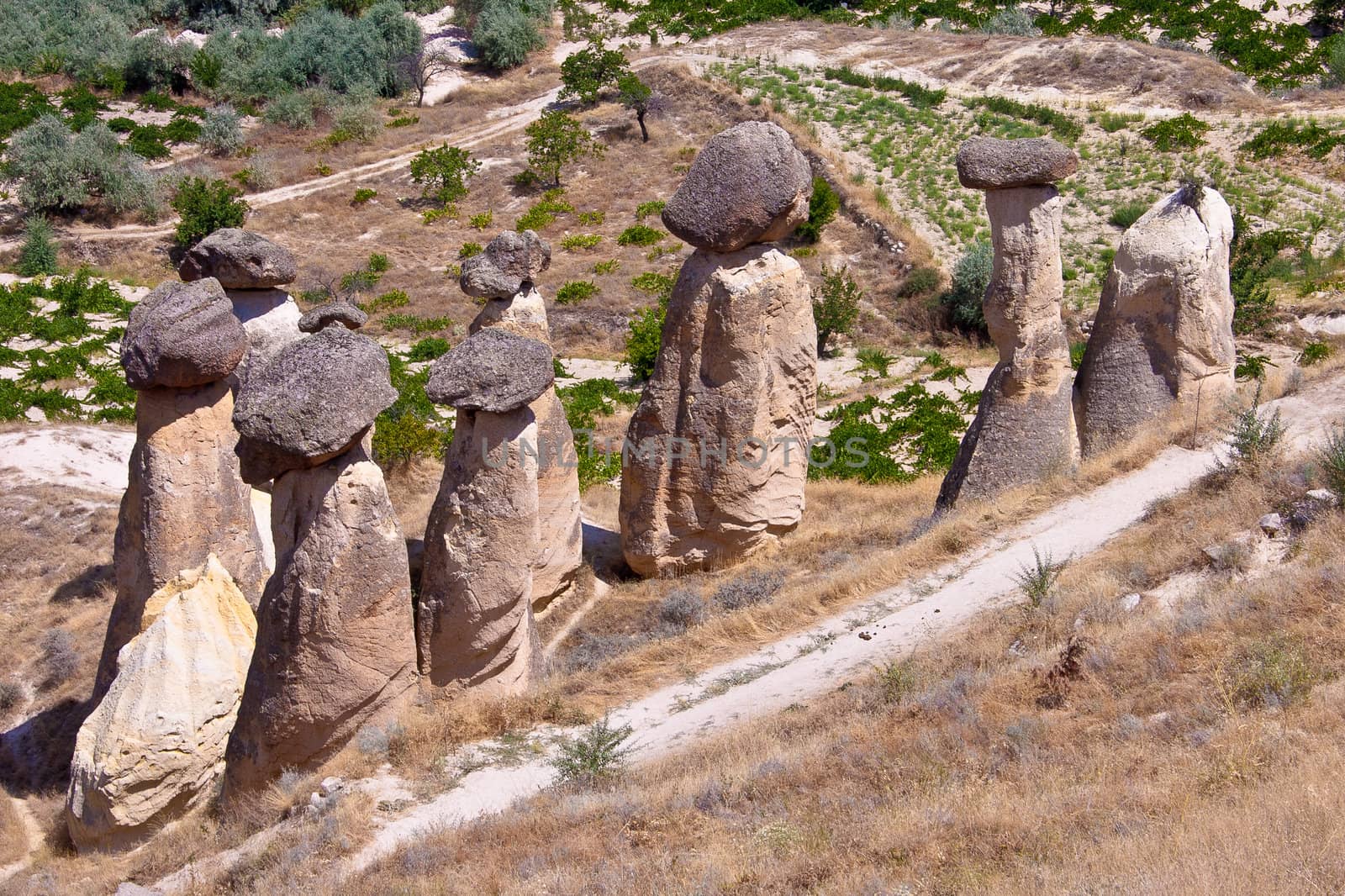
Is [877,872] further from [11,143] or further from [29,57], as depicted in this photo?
[29,57]

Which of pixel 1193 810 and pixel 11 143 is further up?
pixel 1193 810

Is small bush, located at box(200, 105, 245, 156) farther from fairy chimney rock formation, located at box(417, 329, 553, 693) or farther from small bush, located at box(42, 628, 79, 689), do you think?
fairy chimney rock formation, located at box(417, 329, 553, 693)

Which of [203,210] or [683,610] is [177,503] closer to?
[683,610]

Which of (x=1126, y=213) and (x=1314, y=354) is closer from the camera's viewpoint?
(x=1314, y=354)

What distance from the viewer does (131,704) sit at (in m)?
8.60

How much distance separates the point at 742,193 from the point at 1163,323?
4412 mm

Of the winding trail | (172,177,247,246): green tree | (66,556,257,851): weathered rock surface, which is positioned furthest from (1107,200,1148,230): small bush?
(66,556,257,851): weathered rock surface

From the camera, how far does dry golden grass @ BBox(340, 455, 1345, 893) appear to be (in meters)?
5.24

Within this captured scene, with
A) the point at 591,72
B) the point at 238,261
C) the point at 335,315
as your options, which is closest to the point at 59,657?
the point at 238,261

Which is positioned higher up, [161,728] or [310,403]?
[310,403]

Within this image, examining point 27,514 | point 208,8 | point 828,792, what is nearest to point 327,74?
point 208,8

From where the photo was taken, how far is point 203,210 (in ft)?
104

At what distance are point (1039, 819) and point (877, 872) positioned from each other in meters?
0.85

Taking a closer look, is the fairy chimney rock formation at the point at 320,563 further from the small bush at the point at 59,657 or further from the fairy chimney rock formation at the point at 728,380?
the small bush at the point at 59,657
